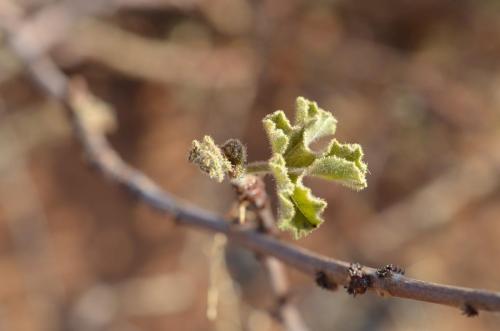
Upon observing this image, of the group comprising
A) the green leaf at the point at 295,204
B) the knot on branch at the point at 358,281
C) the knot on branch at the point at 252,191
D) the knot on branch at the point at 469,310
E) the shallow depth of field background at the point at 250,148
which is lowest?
the knot on branch at the point at 469,310

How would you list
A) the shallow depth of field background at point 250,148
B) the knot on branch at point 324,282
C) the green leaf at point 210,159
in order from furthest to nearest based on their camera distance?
the shallow depth of field background at point 250,148 → the knot on branch at point 324,282 → the green leaf at point 210,159

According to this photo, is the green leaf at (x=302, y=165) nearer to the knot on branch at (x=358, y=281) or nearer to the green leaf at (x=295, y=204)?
the green leaf at (x=295, y=204)

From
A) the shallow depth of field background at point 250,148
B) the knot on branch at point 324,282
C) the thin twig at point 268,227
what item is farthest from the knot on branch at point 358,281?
the shallow depth of field background at point 250,148

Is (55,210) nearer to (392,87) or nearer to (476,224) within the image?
(392,87)

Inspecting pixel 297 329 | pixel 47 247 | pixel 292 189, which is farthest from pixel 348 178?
pixel 47 247

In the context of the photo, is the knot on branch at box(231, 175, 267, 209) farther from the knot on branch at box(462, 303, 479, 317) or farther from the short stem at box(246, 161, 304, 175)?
the knot on branch at box(462, 303, 479, 317)
